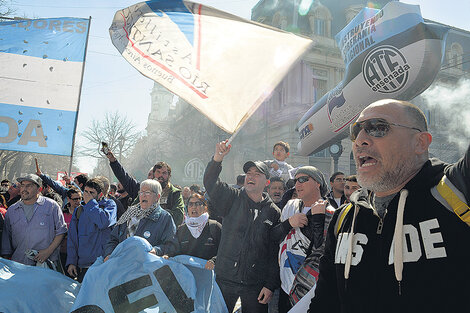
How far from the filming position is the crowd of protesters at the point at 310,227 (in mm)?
1328

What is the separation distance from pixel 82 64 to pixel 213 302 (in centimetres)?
539

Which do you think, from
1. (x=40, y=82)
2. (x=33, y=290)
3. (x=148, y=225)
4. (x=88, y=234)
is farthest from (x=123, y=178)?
(x=40, y=82)

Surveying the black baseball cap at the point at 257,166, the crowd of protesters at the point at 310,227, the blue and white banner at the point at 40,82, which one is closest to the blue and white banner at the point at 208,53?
the crowd of protesters at the point at 310,227

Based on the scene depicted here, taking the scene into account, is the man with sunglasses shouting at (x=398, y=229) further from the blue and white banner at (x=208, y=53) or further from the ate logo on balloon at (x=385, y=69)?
the ate logo on balloon at (x=385, y=69)

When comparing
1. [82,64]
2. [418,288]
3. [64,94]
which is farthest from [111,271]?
[82,64]

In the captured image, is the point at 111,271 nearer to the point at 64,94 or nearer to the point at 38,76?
the point at 64,94

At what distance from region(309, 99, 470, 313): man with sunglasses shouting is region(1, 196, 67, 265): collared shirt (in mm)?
4414

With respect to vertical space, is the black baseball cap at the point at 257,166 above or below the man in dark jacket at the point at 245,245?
above

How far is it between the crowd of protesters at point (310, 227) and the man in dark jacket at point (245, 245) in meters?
0.01

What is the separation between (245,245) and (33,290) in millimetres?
2237

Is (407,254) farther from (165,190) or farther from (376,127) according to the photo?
(165,190)

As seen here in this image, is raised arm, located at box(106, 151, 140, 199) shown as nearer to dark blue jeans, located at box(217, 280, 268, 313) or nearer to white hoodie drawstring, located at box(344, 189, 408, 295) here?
dark blue jeans, located at box(217, 280, 268, 313)

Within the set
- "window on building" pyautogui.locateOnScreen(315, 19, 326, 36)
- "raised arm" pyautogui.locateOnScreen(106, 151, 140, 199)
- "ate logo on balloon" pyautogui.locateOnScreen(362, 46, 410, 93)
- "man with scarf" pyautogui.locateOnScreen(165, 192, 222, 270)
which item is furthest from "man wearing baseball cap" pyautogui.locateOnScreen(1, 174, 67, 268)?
"window on building" pyautogui.locateOnScreen(315, 19, 326, 36)

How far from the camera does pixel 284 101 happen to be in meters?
27.2
